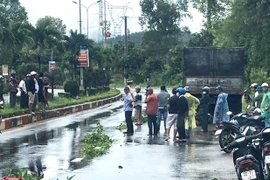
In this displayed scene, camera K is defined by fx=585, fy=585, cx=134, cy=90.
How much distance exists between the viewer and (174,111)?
55.8ft

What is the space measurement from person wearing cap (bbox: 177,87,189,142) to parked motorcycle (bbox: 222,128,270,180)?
748cm

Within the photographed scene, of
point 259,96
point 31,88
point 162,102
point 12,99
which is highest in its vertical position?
point 31,88

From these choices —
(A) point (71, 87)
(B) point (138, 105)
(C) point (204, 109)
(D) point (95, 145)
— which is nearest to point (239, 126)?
(D) point (95, 145)

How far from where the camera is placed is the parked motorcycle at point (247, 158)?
8406mm

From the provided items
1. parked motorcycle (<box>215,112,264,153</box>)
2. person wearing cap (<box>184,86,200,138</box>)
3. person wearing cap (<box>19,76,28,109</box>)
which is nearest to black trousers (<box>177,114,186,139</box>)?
person wearing cap (<box>184,86,200,138</box>)

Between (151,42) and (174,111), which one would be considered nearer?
(174,111)

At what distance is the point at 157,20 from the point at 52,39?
143ft

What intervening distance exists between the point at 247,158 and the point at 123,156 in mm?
5617

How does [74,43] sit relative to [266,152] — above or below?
above

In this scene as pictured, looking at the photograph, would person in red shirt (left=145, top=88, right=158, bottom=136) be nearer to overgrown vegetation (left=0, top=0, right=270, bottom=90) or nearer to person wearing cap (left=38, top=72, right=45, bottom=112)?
person wearing cap (left=38, top=72, right=45, bottom=112)

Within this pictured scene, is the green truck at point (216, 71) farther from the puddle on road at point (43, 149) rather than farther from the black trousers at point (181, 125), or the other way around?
the black trousers at point (181, 125)

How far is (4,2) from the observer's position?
84.8 meters

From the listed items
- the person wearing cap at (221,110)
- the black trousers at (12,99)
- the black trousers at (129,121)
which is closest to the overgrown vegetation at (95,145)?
the black trousers at (129,121)

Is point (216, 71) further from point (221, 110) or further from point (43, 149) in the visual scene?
point (43, 149)
